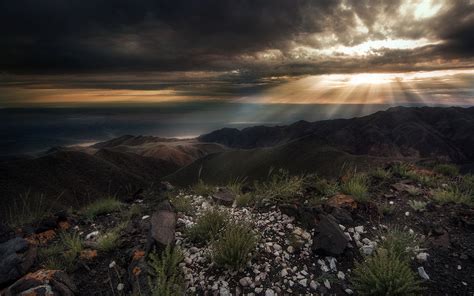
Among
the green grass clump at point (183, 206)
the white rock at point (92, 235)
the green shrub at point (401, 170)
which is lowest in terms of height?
the white rock at point (92, 235)

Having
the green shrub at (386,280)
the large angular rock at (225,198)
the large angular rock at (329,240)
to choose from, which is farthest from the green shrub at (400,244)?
the large angular rock at (225,198)

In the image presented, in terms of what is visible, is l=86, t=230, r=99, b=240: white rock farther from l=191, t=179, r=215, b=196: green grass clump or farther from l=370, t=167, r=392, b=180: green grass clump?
l=370, t=167, r=392, b=180: green grass clump

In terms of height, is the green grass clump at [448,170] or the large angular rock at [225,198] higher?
the large angular rock at [225,198]

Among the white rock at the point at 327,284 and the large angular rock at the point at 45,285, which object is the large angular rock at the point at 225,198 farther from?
the large angular rock at the point at 45,285

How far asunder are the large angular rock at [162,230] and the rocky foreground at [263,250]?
2 centimetres

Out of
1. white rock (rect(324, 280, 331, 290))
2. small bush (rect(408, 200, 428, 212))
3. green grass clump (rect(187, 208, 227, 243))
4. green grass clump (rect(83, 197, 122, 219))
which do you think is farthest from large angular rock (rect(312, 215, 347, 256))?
green grass clump (rect(83, 197, 122, 219))

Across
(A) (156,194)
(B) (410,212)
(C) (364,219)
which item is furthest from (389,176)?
(A) (156,194)

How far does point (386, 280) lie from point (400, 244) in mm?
1326

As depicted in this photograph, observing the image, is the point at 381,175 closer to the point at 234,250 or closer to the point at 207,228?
the point at 207,228

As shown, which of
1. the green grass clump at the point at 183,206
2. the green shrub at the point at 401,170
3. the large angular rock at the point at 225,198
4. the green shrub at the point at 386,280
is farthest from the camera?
the green shrub at the point at 401,170

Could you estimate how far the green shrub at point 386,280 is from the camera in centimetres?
457

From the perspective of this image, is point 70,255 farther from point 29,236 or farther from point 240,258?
point 240,258

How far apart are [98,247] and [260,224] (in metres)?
3.60

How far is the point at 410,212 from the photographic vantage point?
7.70 metres
